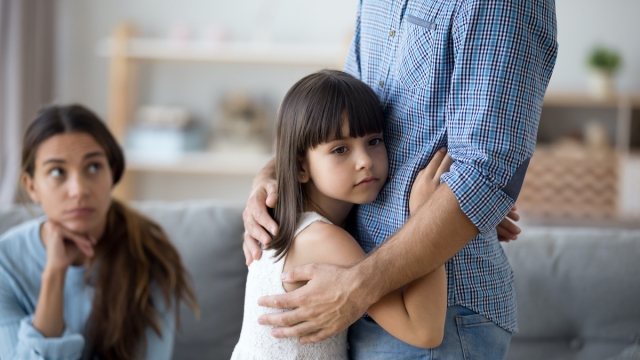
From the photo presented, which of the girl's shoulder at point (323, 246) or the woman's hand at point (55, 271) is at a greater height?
the girl's shoulder at point (323, 246)

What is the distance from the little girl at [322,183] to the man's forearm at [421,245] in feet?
0.18

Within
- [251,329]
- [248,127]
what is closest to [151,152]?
[248,127]

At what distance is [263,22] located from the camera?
4.40 m

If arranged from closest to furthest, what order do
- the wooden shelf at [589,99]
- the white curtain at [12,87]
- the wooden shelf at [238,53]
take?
the white curtain at [12,87], the wooden shelf at [589,99], the wooden shelf at [238,53]

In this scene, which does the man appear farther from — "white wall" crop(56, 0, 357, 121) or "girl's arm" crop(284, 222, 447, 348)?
"white wall" crop(56, 0, 357, 121)

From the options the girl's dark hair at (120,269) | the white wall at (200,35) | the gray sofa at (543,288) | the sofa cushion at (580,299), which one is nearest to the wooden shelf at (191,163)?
the white wall at (200,35)

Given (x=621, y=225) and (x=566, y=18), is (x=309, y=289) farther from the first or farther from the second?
(x=566, y=18)

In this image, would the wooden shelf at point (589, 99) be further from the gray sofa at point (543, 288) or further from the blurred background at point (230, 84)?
the gray sofa at point (543, 288)

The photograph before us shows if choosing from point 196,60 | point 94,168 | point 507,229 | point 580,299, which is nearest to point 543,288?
point 580,299

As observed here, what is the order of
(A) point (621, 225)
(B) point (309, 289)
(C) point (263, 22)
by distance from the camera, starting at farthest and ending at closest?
(C) point (263, 22)
(A) point (621, 225)
(B) point (309, 289)

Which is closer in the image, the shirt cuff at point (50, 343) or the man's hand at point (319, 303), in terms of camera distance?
the man's hand at point (319, 303)

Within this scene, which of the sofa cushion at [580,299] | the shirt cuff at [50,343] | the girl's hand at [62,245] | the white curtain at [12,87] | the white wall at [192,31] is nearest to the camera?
the shirt cuff at [50,343]

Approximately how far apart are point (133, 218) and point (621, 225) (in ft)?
8.34

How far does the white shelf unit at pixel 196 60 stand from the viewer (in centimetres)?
406
